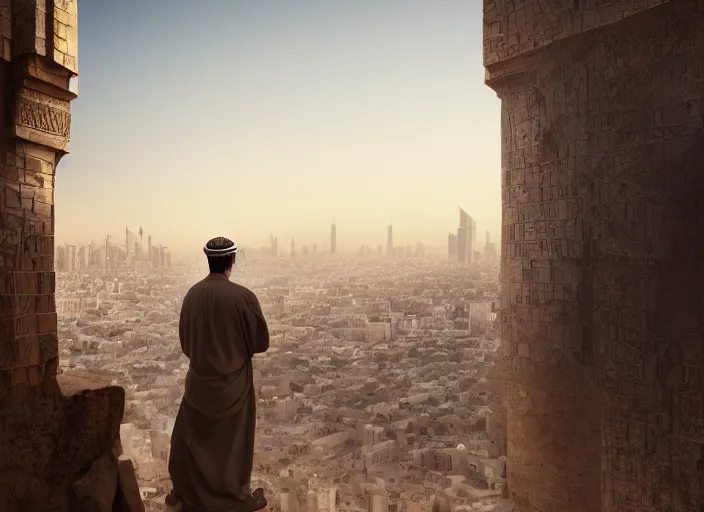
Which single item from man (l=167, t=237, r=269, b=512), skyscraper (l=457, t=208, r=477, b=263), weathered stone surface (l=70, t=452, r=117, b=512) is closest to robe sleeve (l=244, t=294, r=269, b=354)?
man (l=167, t=237, r=269, b=512)

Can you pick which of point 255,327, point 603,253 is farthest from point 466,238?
point 255,327

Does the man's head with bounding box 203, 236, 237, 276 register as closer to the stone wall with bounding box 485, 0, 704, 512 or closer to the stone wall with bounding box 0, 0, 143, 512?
the stone wall with bounding box 0, 0, 143, 512

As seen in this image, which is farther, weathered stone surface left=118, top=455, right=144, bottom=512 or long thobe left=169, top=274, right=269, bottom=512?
weathered stone surface left=118, top=455, right=144, bottom=512

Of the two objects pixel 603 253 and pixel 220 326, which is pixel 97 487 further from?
pixel 603 253

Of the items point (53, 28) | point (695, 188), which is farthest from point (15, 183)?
point (695, 188)

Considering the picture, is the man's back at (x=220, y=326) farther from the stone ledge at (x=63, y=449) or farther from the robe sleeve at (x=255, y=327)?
the stone ledge at (x=63, y=449)

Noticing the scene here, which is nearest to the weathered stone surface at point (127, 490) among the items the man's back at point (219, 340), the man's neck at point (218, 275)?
the man's back at point (219, 340)

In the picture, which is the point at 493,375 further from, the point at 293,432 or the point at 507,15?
the point at 507,15
